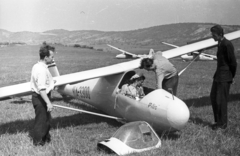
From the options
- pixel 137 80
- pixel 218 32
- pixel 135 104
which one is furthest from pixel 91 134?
pixel 218 32

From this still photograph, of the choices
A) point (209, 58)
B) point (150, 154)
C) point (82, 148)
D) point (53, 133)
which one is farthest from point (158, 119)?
point (209, 58)

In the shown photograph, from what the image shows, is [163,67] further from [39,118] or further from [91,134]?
[39,118]

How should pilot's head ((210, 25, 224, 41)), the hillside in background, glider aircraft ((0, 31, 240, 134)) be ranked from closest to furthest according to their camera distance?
glider aircraft ((0, 31, 240, 134))
pilot's head ((210, 25, 224, 41))
the hillside in background

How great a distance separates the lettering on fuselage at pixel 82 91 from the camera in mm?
8094

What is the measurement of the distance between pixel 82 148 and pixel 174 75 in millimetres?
3225

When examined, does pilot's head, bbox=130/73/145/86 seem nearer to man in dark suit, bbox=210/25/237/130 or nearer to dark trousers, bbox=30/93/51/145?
man in dark suit, bbox=210/25/237/130

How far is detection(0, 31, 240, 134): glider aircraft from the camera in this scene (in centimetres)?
532

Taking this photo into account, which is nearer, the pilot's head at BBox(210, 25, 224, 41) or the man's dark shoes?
the pilot's head at BBox(210, 25, 224, 41)

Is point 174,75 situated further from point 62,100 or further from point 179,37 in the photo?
point 179,37

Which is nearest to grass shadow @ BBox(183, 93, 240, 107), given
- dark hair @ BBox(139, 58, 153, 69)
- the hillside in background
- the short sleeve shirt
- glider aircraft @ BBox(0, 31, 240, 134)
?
glider aircraft @ BBox(0, 31, 240, 134)

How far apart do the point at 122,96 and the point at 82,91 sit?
2085mm

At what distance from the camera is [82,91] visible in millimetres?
8320

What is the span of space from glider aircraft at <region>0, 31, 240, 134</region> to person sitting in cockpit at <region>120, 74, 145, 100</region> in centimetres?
13

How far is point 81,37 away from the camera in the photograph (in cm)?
10600
